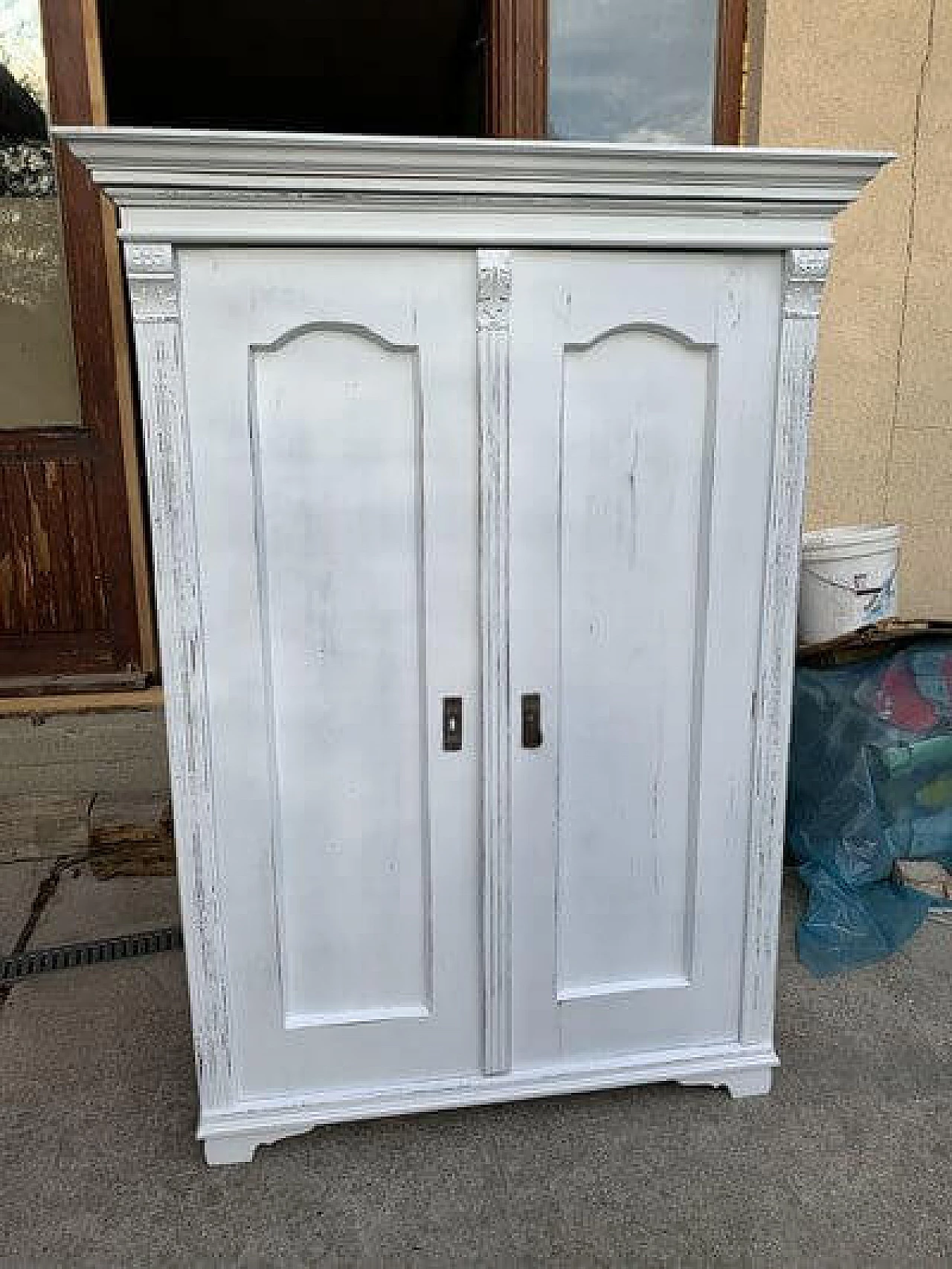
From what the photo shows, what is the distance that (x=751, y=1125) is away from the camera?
209cm

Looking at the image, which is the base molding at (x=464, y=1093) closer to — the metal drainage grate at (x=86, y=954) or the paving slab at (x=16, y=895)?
the metal drainage grate at (x=86, y=954)

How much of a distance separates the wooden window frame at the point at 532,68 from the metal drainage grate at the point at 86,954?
2.67 m

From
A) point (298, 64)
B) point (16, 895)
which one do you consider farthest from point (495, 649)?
point (298, 64)

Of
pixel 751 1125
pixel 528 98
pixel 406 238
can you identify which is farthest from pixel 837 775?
pixel 528 98

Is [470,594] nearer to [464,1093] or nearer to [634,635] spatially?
[634,635]

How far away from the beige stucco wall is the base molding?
1.94 metres

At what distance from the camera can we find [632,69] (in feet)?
10.2

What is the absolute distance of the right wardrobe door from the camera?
70.6 inches

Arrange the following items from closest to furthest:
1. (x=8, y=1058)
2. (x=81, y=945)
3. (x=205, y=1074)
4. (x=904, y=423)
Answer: (x=205, y=1074) → (x=8, y=1058) → (x=81, y=945) → (x=904, y=423)

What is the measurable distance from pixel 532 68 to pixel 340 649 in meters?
2.21

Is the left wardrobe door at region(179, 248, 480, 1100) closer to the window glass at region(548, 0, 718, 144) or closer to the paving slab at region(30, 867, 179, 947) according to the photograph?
the paving slab at region(30, 867, 179, 947)

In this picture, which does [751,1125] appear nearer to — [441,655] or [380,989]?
[380,989]

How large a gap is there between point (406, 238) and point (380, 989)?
1441mm

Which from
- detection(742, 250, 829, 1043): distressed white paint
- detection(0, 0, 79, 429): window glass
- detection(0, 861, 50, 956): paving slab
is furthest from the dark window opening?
detection(0, 861, 50, 956): paving slab
